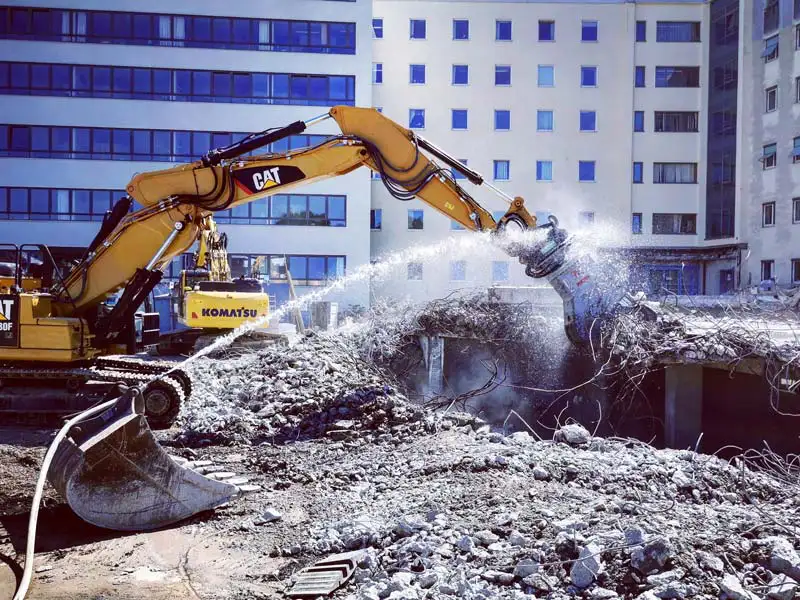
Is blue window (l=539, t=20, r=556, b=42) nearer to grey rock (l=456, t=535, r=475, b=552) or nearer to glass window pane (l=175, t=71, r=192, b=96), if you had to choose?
glass window pane (l=175, t=71, r=192, b=96)

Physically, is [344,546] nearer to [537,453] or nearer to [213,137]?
[537,453]

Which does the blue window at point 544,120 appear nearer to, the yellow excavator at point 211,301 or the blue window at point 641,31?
the blue window at point 641,31

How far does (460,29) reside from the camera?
33312 mm

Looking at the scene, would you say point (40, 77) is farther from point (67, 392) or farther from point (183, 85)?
point (67, 392)

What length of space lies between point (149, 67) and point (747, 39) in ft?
80.1

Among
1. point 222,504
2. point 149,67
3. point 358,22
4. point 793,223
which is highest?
point 358,22

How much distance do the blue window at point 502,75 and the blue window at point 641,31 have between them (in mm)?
5960

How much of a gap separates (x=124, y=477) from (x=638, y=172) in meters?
31.0

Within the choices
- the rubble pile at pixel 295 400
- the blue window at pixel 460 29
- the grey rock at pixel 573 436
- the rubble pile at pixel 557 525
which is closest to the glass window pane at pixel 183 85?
the blue window at pixel 460 29

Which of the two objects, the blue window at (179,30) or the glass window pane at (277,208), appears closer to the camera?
the blue window at (179,30)

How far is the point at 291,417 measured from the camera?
9742mm

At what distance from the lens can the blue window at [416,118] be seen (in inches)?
1300

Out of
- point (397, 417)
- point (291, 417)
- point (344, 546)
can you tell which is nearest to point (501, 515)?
point (344, 546)

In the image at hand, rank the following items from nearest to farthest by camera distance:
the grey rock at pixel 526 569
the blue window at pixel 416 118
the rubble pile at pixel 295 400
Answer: the grey rock at pixel 526 569, the rubble pile at pixel 295 400, the blue window at pixel 416 118
